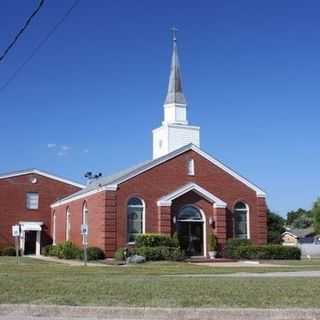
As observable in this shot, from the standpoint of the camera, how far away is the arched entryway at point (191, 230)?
41406mm

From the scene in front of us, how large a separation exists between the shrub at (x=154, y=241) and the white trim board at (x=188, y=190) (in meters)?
2.60

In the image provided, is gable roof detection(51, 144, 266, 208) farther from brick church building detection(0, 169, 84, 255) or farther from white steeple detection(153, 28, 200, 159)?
brick church building detection(0, 169, 84, 255)

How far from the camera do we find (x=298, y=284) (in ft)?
55.6

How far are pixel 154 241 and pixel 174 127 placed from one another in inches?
491

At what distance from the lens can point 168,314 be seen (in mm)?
11938

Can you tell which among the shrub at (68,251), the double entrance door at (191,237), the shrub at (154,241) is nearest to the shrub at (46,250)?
the shrub at (68,251)

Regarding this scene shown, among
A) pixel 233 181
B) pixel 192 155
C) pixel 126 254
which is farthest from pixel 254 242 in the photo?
pixel 126 254

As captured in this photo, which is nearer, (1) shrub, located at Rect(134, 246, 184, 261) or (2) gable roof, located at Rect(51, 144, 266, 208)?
(1) shrub, located at Rect(134, 246, 184, 261)

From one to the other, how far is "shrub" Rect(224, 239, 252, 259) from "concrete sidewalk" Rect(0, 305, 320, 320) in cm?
2877

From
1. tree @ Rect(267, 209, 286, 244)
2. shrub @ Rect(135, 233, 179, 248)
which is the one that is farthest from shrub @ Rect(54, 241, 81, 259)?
tree @ Rect(267, 209, 286, 244)

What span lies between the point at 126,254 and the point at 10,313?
80.8 feet

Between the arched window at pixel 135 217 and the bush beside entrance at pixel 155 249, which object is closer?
the bush beside entrance at pixel 155 249

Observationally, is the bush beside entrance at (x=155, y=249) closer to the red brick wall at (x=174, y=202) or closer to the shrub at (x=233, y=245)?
the red brick wall at (x=174, y=202)

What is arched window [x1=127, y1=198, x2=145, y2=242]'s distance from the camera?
40.1 m
